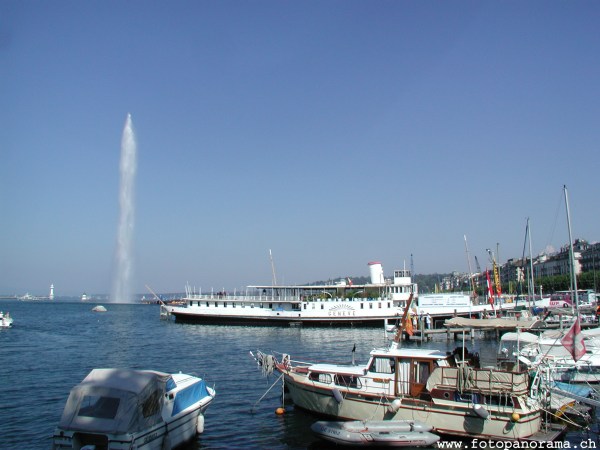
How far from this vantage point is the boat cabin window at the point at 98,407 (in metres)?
13.8

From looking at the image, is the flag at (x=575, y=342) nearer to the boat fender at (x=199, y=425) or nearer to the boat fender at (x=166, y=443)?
the boat fender at (x=199, y=425)

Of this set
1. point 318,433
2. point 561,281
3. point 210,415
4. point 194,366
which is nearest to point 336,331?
point 194,366

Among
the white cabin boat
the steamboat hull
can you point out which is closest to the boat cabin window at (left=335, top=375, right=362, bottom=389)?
the steamboat hull

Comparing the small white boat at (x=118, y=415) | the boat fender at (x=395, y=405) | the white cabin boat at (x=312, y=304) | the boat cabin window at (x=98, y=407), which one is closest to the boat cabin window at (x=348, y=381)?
the boat fender at (x=395, y=405)

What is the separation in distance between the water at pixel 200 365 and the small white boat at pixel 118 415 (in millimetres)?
2978

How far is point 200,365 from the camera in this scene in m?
33.4

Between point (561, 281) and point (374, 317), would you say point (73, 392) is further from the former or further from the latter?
point (561, 281)

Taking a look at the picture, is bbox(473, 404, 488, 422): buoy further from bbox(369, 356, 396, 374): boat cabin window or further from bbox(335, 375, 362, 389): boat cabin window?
bbox(335, 375, 362, 389): boat cabin window

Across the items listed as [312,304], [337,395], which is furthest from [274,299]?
[337,395]

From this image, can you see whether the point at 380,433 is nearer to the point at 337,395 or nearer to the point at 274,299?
the point at 337,395

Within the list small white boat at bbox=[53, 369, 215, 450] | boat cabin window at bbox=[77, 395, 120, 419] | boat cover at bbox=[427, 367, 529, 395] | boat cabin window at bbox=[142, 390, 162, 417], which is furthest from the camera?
boat cover at bbox=[427, 367, 529, 395]

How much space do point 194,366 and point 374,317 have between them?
118 feet

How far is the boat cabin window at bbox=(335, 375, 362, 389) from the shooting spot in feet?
62.1

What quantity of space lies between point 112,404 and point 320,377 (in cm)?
882
